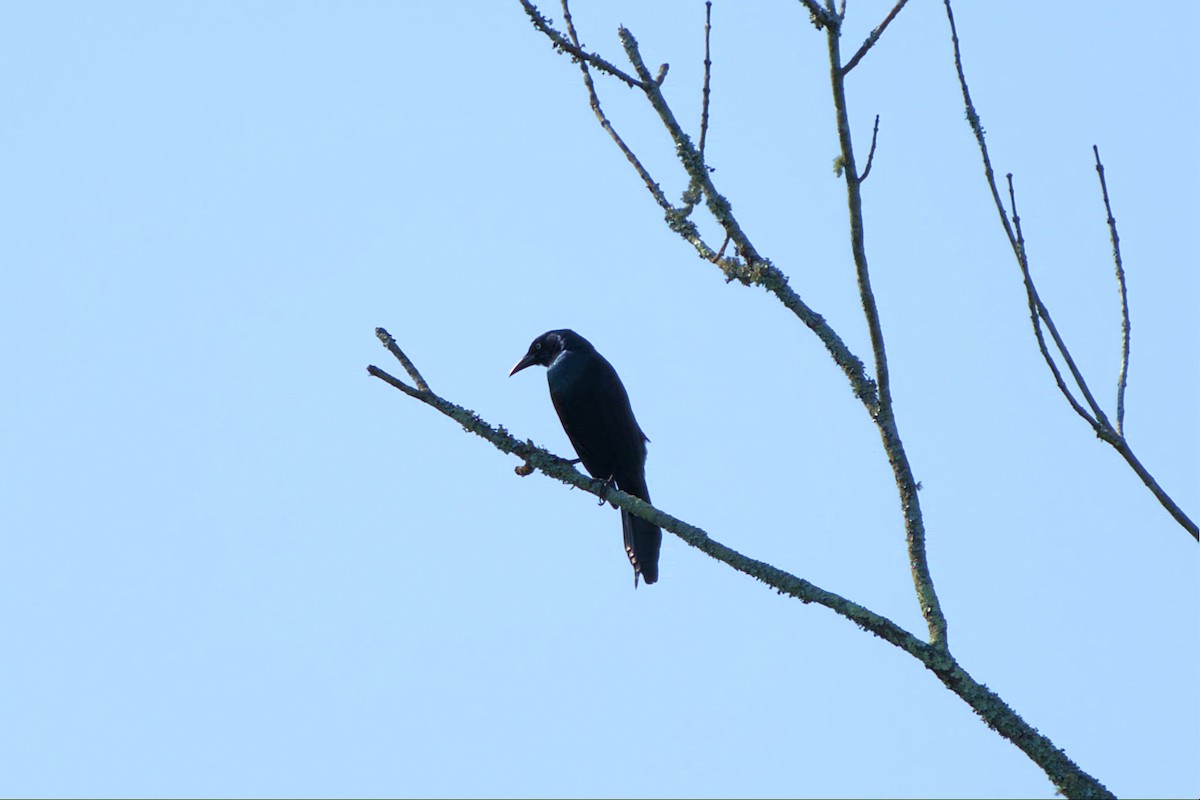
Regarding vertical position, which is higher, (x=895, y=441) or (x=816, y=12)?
(x=816, y=12)

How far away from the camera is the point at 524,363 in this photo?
800 cm

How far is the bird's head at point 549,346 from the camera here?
761 centimetres

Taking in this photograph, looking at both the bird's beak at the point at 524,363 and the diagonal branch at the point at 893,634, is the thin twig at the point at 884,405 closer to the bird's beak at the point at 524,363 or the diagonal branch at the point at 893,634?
the diagonal branch at the point at 893,634

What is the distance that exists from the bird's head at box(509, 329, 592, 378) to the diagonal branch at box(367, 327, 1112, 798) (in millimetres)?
3178

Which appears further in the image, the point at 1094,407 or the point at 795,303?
the point at 795,303

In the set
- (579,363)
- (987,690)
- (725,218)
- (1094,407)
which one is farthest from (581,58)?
(579,363)

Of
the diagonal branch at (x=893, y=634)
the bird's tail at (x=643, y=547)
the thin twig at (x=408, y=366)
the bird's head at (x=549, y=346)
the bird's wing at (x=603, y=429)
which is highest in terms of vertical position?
the bird's head at (x=549, y=346)

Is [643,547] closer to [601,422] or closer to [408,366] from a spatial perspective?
[601,422]

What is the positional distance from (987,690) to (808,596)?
0.50 meters

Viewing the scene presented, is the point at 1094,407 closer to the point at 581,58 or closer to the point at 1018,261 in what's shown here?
the point at 1018,261

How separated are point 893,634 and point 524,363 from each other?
4.61m

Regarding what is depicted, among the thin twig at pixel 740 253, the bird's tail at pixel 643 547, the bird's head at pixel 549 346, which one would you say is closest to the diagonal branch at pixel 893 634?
the thin twig at pixel 740 253

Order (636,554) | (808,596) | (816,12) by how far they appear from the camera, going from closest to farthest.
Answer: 1. (816,12)
2. (808,596)
3. (636,554)

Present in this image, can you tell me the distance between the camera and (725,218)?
13.6ft
